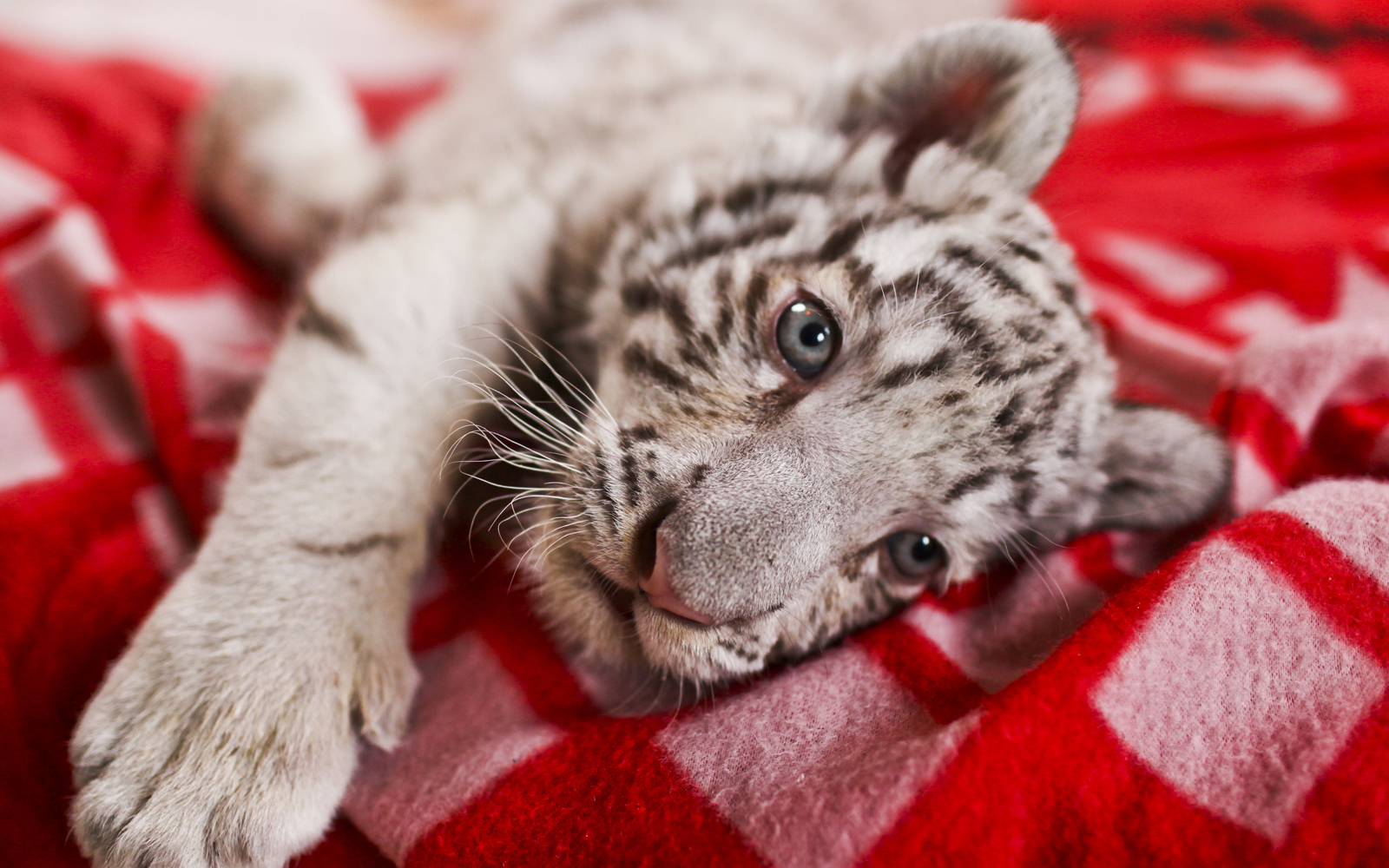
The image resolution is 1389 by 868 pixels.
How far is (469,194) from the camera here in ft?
5.38

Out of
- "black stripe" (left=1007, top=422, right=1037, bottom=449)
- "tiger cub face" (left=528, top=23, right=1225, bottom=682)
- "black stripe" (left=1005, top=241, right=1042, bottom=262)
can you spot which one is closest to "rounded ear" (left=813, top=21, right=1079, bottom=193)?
"tiger cub face" (left=528, top=23, right=1225, bottom=682)

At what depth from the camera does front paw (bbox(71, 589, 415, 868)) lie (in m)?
0.92

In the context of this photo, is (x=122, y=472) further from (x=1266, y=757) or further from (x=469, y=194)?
(x=1266, y=757)

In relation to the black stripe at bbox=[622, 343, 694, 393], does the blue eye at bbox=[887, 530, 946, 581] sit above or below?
below

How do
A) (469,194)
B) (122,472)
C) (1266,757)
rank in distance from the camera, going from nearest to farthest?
(1266,757), (122,472), (469,194)

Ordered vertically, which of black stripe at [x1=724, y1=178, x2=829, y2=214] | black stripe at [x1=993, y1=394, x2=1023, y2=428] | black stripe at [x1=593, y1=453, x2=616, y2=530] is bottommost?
black stripe at [x1=993, y1=394, x2=1023, y2=428]

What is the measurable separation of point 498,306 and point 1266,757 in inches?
49.8

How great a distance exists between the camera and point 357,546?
3.76 feet

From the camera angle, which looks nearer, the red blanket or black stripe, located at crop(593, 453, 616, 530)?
the red blanket

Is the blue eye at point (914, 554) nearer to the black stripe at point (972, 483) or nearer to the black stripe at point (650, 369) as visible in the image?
the black stripe at point (972, 483)

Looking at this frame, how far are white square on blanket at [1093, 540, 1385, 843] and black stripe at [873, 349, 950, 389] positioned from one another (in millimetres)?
391

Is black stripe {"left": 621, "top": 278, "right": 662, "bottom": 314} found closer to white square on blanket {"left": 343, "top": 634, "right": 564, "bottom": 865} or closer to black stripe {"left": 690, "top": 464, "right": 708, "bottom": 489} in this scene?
black stripe {"left": 690, "top": 464, "right": 708, "bottom": 489}

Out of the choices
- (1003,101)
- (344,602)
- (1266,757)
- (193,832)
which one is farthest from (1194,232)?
(193,832)

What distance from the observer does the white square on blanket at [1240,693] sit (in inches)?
33.7
